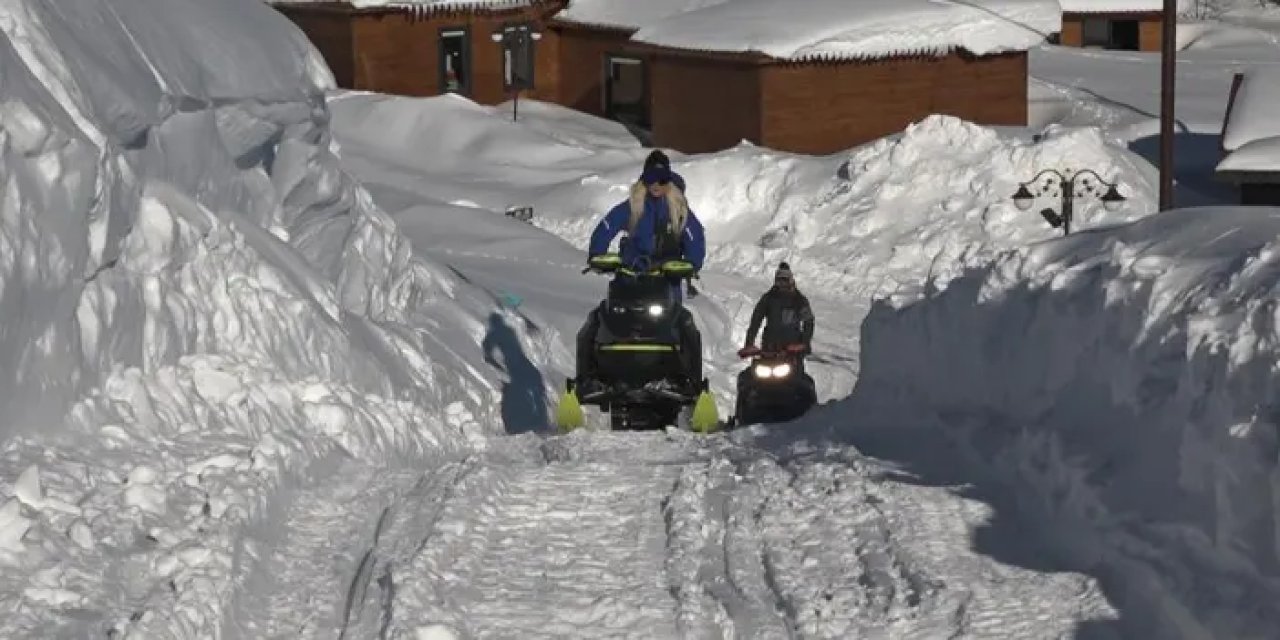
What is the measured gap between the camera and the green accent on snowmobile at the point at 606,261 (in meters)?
15.3

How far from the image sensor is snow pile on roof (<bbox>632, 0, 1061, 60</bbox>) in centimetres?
3794

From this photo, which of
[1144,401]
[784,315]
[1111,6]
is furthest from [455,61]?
[1144,401]

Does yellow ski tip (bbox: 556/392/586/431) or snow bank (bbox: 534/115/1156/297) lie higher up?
yellow ski tip (bbox: 556/392/586/431)

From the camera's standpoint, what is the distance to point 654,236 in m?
16.2

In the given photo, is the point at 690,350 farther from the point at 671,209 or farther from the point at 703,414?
the point at 671,209

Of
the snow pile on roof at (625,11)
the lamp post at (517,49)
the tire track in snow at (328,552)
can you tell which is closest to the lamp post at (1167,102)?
the tire track in snow at (328,552)

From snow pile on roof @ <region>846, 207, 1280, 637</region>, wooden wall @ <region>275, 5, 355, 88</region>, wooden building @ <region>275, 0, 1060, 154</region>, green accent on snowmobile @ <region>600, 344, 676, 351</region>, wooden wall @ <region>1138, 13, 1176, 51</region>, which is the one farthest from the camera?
wooden wall @ <region>1138, 13, 1176, 51</region>

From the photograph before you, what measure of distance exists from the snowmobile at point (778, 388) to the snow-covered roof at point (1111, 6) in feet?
124

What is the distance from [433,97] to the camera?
135 ft

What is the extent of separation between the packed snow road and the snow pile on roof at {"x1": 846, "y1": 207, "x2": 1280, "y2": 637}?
0.39 metres

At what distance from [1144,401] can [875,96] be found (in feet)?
97.7

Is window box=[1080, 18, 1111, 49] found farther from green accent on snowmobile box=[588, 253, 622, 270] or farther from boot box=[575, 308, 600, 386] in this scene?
green accent on snowmobile box=[588, 253, 622, 270]

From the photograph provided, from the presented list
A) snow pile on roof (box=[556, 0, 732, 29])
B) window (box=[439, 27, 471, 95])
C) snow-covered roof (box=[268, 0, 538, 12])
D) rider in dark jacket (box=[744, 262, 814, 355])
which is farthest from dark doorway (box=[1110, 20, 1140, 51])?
rider in dark jacket (box=[744, 262, 814, 355])

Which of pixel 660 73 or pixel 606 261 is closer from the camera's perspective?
pixel 606 261
